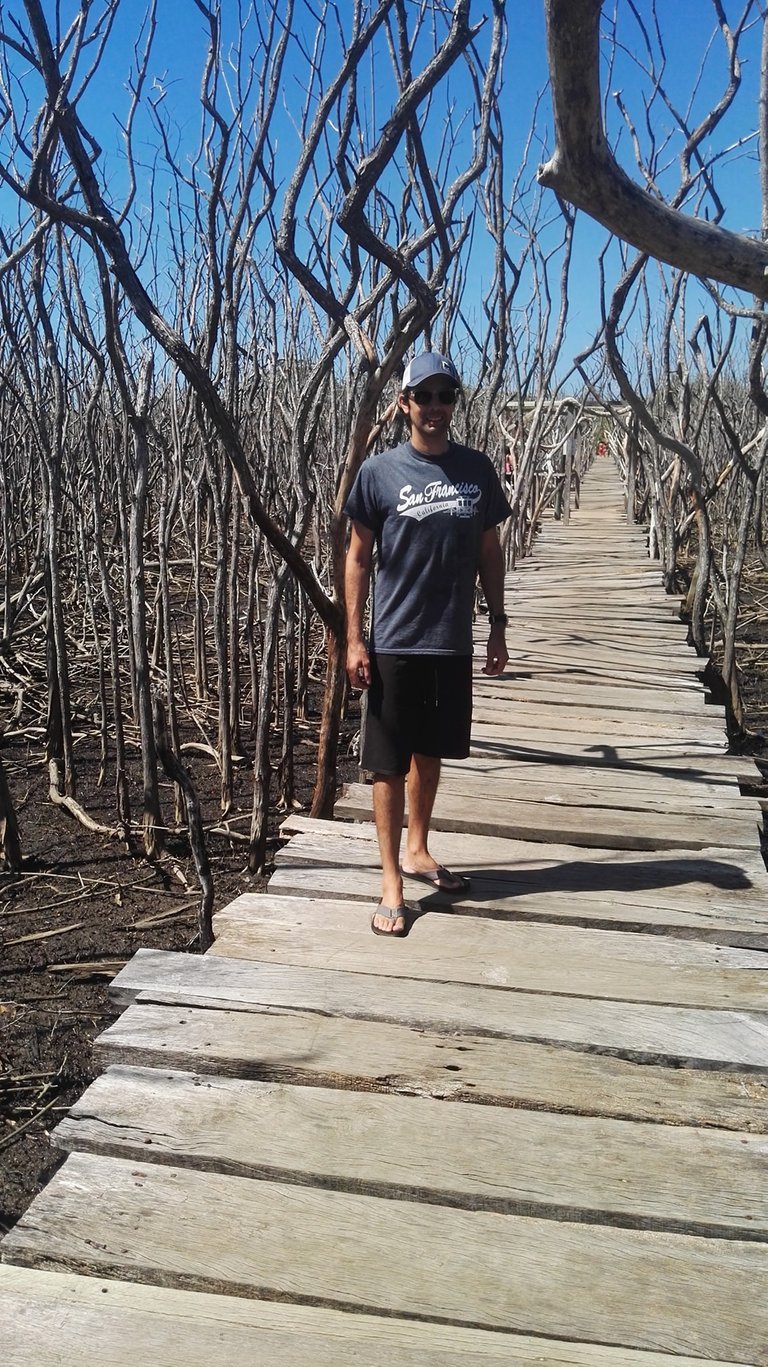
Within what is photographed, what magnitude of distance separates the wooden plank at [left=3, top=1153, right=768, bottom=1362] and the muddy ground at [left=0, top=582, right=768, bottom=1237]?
2.37 feet

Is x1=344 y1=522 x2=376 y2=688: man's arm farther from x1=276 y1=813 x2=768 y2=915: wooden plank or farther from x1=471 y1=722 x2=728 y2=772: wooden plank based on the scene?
x1=471 y1=722 x2=728 y2=772: wooden plank

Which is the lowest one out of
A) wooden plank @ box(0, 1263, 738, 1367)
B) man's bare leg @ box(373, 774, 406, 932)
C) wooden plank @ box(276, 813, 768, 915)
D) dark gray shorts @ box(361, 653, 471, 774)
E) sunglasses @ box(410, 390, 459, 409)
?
wooden plank @ box(0, 1263, 738, 1367)

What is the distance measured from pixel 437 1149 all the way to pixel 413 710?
101 centimetres

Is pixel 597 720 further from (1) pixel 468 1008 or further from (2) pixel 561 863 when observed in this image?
(1) pixel 468 1008

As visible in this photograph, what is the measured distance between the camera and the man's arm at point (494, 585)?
8.04ft

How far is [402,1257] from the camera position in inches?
52.6

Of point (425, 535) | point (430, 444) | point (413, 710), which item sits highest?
point (430, 444)

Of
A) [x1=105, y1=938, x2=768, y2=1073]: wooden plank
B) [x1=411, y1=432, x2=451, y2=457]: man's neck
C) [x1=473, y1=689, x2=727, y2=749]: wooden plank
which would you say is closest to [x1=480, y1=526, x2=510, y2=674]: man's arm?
[x1=411, y1=432, x2=451, y2=457]: man's neck

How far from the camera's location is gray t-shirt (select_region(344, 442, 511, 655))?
7.43ft

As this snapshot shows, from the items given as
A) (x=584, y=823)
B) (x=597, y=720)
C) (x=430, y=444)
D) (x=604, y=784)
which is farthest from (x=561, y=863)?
(x=597, y=720)

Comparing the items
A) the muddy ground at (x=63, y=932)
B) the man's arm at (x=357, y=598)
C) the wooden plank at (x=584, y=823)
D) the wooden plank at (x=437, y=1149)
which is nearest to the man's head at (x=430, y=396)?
the man's arm at (x=357, y=598)

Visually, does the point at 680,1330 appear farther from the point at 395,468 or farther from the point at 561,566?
the point at 561,566

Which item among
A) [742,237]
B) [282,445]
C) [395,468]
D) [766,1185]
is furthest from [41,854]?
[282,445]

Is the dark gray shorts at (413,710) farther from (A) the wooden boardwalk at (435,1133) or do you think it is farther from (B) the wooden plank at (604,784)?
(B) the wooden plank at (604,784)
